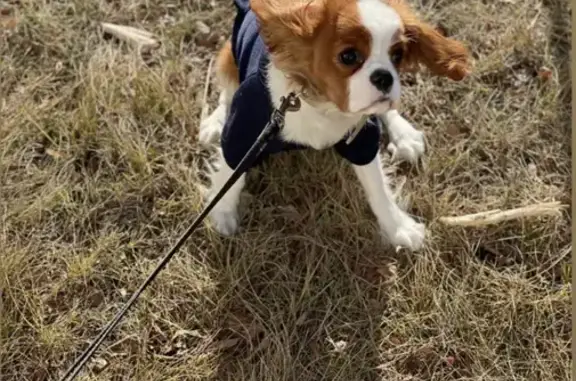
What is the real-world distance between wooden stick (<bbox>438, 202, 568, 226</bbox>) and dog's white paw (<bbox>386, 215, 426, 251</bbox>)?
112 mm

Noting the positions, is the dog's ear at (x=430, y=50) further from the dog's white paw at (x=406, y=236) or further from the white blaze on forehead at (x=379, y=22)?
the dog's white paw at (x=406, y=236)

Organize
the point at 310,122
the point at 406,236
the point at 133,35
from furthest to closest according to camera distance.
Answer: the point at 133,35 < the point at 406,236 < the point at 310,122

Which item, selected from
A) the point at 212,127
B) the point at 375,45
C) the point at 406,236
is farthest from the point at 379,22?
the point at 212,127

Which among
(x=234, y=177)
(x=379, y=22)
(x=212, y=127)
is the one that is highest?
(x=379, y=22)

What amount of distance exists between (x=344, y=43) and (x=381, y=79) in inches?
5.0

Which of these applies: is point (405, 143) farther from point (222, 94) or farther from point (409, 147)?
point (222, 94)

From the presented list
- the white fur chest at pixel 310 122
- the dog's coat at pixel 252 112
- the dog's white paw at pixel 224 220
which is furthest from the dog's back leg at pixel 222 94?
the white fur chest at pixel 310 122

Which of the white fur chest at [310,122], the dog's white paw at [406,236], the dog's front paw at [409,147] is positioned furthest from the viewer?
the dog's front paw at [409,147]

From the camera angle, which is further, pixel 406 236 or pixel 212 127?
pixel 212 127

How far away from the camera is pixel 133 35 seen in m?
3.17

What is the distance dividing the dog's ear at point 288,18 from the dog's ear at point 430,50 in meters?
0.24

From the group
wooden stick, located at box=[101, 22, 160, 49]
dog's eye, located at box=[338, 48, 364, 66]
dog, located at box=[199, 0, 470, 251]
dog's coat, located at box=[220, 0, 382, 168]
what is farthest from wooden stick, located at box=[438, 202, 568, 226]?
wooden stick, located at box=[101, 22, 160, 49]

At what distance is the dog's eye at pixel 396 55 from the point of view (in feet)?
6.83

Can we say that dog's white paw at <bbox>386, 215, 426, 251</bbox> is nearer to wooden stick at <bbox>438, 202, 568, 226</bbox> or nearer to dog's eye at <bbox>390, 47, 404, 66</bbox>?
wooden stick at <bbox>438, 202, 568, 226</bbox>
